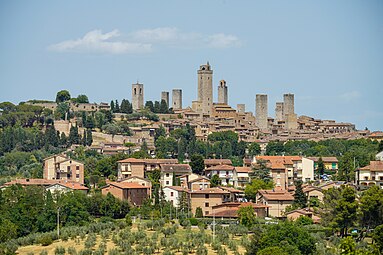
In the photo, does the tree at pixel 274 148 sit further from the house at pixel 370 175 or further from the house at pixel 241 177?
the house at pixel 370 175

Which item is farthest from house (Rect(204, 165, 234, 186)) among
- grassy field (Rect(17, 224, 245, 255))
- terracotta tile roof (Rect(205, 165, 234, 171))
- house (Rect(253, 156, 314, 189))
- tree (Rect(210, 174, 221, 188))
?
grassy field (Rect(17, 224, 245, 255))

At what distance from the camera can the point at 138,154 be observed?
71.4 m

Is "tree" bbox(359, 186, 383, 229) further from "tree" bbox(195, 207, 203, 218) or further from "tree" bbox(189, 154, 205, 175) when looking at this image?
"tree" bbox(189, 154, 205, 175)

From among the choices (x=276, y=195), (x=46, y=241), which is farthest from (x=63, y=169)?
(x=46, y=241)

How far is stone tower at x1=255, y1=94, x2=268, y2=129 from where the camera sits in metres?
109

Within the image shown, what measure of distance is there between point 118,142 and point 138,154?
57.2 feet

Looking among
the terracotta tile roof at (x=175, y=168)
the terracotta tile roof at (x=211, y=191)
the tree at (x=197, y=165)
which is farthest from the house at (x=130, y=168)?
the terracotta tile roof at (x=211, y=191)

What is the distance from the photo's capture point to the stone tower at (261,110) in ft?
357

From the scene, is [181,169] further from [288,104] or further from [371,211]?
[288,104]

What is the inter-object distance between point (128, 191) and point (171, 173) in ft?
21.3

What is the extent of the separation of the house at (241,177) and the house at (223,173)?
231 millimetres

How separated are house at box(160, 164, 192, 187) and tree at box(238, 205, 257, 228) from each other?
465 inches

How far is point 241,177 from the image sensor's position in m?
63.9

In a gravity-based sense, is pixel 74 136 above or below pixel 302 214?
above
